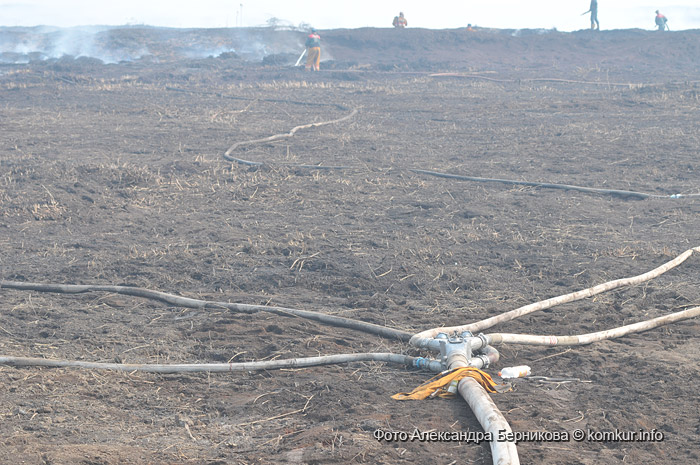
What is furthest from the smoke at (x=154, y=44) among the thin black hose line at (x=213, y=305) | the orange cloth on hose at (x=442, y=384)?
the orange cloth on hose at (x=442, y=384)

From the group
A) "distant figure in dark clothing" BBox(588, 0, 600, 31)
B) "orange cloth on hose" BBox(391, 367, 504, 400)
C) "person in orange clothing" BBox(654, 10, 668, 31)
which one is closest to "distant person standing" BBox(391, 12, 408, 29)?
"distant figure in dark clothing" BBox(588, 0, 600, 31)

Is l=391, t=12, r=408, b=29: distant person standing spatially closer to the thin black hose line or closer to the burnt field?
the burnt field

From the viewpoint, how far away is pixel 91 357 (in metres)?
5.14

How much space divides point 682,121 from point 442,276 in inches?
538

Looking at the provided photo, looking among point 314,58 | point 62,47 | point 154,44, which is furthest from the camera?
point 62,47

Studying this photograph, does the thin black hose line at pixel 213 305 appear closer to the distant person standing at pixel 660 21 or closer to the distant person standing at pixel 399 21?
the distant person standing at pixel 399 21

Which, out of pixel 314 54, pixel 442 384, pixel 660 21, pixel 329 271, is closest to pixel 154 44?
pixel 314 54

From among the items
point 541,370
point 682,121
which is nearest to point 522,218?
point 541,370

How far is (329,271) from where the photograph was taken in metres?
7.27

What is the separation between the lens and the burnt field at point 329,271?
395 centimetres

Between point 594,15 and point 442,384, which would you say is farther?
point 594,15

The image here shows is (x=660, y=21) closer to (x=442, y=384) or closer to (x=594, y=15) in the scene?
(x=594, y=15)

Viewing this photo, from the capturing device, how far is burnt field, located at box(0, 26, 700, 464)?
3.95m

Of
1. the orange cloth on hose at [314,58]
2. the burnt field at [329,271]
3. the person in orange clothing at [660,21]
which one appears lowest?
the burnt field at [329,271]
